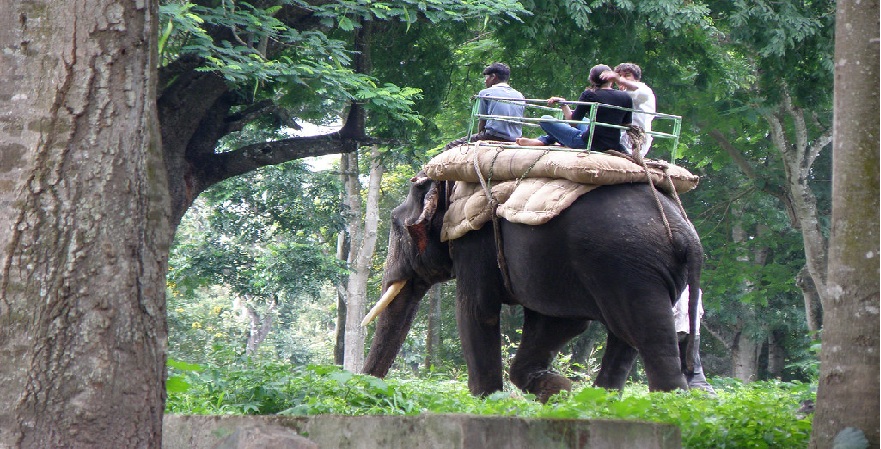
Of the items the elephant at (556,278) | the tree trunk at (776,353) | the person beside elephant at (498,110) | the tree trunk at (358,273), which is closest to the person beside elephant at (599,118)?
the elephant at (556,278)

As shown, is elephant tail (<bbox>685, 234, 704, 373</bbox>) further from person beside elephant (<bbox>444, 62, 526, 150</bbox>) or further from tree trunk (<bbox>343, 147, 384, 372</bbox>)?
tree trunk (<bbox>343, 147, 384, 372</bbox>)

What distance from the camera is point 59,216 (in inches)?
138

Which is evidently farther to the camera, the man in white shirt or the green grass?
the man in white shirt

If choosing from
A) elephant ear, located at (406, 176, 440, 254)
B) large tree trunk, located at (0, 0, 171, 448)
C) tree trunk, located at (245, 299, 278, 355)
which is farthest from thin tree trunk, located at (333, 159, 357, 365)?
large tree trunk, located at (0, 0, 171, 448)

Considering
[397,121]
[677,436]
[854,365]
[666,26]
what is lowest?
[677,436]

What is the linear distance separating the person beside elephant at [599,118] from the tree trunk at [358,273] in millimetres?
11623

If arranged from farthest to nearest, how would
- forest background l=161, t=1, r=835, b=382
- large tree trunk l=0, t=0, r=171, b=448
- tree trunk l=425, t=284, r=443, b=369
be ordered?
tree trunk l=425, t=284, r=443, b=369 < forest background l=161, t=1, r=835, b=382 < large tree trunk l=0, t=0, r=171, b=448

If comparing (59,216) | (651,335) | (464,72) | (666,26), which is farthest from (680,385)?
(464,72)

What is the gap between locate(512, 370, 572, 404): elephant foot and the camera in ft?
25.2

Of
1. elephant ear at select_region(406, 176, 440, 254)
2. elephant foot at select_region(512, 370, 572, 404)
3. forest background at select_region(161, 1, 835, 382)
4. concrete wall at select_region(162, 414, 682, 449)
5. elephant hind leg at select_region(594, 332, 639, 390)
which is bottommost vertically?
concrete wall at select_region(162, 414, 682, 449)

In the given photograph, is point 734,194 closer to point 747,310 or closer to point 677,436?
point 747,310

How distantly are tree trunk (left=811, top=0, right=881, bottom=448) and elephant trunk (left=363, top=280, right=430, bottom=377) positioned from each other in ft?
14.1

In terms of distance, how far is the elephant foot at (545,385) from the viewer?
25.2 ft

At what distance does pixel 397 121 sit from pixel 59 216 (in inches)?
412
